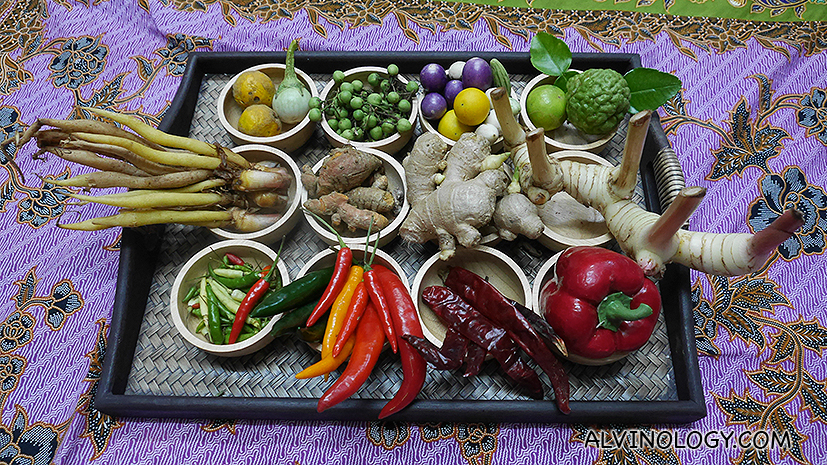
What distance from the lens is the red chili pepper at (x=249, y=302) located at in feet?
4.34

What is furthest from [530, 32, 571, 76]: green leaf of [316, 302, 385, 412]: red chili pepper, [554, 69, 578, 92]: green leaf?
[316, 302, 385, 412]: red chili pepper

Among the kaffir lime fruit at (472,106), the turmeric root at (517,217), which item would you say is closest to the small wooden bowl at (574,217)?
the turmeric root at (517,217)

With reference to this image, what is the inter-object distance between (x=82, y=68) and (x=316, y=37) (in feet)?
3.06

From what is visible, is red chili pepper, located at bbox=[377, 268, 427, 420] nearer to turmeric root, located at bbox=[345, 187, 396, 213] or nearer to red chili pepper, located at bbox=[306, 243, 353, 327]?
red chili pepper, located at bbox=[306, 243, 353, 327]

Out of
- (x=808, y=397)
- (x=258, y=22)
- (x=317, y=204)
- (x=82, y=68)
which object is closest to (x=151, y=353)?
(x=317, y=204)

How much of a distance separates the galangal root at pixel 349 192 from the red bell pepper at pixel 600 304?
0.55 m

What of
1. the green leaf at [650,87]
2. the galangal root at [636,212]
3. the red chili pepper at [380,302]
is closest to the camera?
the galangal root at [636,212]

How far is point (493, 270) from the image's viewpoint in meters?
1.45

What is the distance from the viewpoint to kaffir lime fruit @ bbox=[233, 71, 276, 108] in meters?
1.64

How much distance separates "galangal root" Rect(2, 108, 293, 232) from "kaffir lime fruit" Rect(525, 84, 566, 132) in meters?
A: 0.82

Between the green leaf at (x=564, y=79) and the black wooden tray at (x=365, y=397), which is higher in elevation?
the green leaf at (x=564, y=79)

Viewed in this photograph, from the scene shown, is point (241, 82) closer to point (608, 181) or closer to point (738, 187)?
point (608, 181)

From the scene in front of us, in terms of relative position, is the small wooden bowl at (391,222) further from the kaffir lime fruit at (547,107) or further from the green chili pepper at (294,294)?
the kaffir lime fruit at (547,107)

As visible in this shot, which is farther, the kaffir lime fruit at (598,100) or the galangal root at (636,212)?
the kaffir lime fruit at (598,100)
